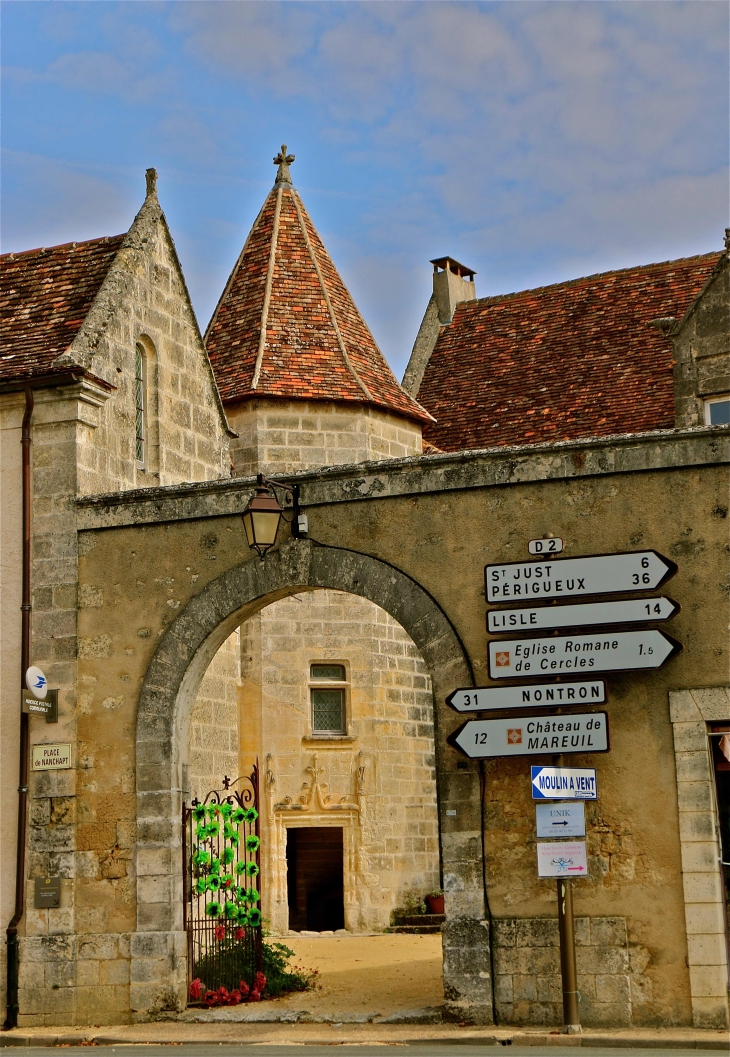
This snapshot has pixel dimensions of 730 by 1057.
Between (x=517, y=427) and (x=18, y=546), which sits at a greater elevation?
(x=517, y=427)

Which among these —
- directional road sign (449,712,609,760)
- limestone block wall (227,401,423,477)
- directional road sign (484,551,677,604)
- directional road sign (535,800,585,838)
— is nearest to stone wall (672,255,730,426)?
limestone block wall (227,401,423,477)

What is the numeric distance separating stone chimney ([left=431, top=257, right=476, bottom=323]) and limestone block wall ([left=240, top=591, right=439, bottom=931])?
821cm

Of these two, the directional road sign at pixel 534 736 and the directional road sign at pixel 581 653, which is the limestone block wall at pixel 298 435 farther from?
the directional road sign at pixel 534 736

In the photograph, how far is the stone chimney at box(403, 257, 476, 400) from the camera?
2317 cm

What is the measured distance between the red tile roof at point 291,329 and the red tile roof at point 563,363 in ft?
5.99

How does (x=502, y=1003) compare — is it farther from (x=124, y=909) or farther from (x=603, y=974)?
(x=124, y=909)

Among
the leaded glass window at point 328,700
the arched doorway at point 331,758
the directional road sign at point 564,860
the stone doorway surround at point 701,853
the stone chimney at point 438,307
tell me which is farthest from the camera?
the stone chimney at point 438,307

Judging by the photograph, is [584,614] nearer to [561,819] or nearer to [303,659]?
[561,819]

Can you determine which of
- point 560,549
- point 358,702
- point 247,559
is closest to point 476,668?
point 560,549

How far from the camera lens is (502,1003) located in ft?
33.9

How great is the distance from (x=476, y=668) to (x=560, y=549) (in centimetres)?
113

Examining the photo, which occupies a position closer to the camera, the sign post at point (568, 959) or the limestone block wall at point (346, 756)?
the sign post at point (568, 959)

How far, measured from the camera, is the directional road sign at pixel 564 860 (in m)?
10.0

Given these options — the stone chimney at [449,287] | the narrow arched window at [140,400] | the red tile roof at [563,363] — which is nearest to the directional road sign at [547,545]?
the narrow arched window at [140,400]
